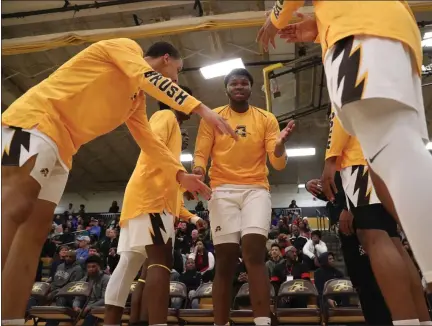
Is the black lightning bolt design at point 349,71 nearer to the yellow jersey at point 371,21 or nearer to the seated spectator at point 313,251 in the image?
the yellow jersey at point 371,21

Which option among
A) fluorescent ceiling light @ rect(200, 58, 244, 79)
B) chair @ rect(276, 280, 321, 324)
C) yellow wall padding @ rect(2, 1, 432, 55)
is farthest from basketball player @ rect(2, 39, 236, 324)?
fluorescent ceiling light @ rect(200, 58, 244, 79)

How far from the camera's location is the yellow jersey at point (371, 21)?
1440 millimetres

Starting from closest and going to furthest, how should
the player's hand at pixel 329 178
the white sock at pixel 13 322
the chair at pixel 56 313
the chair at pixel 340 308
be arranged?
the white sock at pixel 13 322 < the player's hand at pixel 329 178 < the chair at pixel 340 308 < the chair at pixel 56 313

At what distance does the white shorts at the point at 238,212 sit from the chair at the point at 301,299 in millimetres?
2366

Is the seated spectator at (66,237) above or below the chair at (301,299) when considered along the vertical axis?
above

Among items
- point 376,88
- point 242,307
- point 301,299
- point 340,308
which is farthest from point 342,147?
point 242,307

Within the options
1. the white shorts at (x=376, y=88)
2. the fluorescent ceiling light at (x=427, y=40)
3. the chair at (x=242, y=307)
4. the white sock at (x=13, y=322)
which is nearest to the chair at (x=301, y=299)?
the chair at (x=242, y=307)

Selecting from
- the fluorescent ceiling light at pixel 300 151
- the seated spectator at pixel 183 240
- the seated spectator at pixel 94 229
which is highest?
the fluorescent ceiling light at pixel 300 151

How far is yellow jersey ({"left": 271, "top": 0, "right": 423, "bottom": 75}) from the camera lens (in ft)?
4.73

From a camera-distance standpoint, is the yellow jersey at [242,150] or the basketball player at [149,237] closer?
the basketball player at [149,237]

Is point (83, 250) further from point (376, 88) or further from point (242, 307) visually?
point (376, 88)

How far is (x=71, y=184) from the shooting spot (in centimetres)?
2077

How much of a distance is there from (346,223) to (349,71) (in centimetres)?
133

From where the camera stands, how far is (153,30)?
23.5ft
